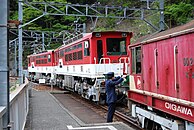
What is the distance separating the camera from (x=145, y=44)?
9.28 metres

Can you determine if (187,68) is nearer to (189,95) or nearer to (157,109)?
(189,95)

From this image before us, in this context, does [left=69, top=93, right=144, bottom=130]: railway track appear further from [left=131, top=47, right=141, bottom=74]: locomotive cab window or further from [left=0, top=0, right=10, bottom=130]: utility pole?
[left=0, top=0, right=10, bottom=130]: utility pole

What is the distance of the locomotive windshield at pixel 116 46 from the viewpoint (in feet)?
56.0

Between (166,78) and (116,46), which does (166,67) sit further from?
(116,46)

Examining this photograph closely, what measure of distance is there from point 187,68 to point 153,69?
2.07 metres

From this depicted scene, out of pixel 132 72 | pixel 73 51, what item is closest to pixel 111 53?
pixel 73 51

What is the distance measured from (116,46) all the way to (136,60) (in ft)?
23.5

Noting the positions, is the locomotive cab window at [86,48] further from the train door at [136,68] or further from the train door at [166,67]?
the train door at [166,67]

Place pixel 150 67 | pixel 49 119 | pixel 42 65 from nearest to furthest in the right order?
1. pixel 150 67
2. pixel 49 119
3. pixel 42 65

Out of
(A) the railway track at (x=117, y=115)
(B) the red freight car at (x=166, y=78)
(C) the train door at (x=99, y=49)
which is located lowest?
(A) the railway track at (x=117, y=115)

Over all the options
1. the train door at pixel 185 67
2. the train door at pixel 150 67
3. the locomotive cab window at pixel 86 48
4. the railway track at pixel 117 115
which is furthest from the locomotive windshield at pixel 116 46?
the train door at pixel 185 67

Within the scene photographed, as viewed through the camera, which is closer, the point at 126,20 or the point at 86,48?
the point at 86,48

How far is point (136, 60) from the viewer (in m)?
10.3

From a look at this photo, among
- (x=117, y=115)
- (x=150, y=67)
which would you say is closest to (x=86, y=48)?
(x=117, y=115)
